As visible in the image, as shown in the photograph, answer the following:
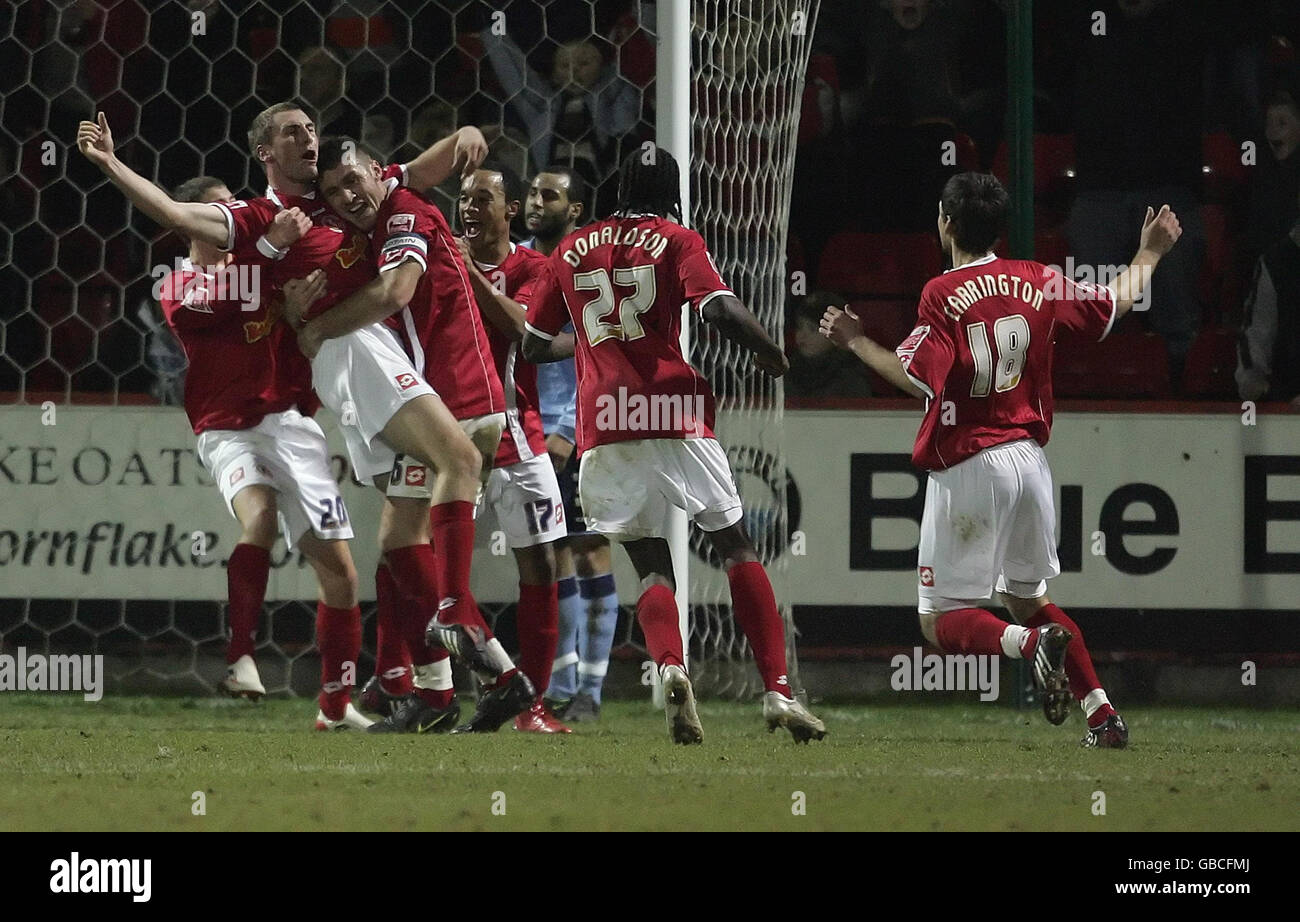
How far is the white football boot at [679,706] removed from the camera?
4.79 metres

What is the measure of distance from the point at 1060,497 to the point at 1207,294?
124 cm

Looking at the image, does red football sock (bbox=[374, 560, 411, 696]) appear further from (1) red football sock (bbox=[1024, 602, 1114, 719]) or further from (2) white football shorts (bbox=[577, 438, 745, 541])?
(1) red football sock (bbox=[1024, 602, 1114, 719])

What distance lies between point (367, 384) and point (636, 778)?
168cm

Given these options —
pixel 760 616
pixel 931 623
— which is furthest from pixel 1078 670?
pixel 760 616

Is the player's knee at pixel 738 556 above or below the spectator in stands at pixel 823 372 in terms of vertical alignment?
below

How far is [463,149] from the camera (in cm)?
561

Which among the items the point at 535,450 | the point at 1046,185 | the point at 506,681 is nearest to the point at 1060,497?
the point at 1046,185

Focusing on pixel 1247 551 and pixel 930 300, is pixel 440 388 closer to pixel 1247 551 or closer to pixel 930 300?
pixel 930 300

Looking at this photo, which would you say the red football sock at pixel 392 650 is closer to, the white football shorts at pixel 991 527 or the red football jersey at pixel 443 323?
the red football jersey at pixel 443 323

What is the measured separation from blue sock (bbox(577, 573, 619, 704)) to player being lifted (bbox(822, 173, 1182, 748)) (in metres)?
1.24

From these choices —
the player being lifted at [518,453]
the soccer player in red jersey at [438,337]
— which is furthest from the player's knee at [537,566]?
the soccer player in red jersey at [438,337]

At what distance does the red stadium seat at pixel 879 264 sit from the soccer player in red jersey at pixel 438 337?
2.24m

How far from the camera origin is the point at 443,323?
5.63m

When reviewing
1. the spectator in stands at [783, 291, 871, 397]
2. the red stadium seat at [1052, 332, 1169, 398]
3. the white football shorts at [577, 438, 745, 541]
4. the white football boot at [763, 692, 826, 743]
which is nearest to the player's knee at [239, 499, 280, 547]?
the white football shorts at [577, 438, 745, 541]
